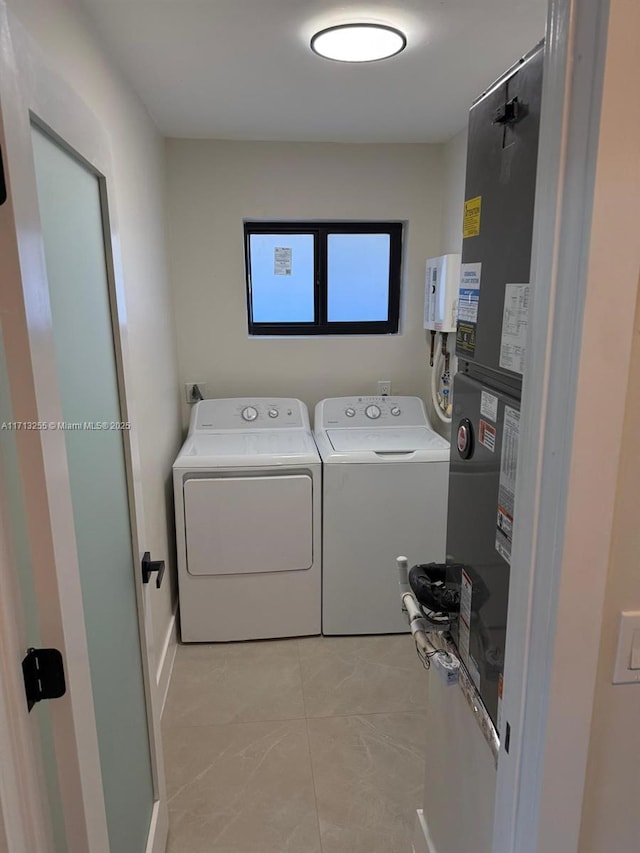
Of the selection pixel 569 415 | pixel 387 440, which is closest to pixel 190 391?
pixel 387 440

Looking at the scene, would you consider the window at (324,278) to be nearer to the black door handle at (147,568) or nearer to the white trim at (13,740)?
the black door handle at (147,568)

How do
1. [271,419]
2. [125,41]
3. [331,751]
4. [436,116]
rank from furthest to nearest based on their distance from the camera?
1. [271,419]
2. [436,116]
3. [331,751]
4. [125,41]

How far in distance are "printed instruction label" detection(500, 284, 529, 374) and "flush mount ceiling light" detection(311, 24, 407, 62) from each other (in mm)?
1215

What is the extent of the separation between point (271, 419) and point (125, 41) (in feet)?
5.97

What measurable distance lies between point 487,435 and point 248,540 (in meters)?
1.74

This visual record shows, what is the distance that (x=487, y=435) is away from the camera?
3.54 feet

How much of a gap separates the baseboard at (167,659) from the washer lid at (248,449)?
2.51 ft

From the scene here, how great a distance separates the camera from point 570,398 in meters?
0.71

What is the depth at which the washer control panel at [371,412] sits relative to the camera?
317cm

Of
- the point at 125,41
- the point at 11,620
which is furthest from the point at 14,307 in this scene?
the point at 125,41

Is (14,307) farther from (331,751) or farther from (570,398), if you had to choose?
(331,751)

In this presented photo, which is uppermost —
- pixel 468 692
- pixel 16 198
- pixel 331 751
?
pixel 16 198

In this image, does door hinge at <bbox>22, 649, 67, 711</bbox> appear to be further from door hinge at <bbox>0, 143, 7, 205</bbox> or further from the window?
the window

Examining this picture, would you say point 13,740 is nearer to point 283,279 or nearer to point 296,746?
point 296,746
